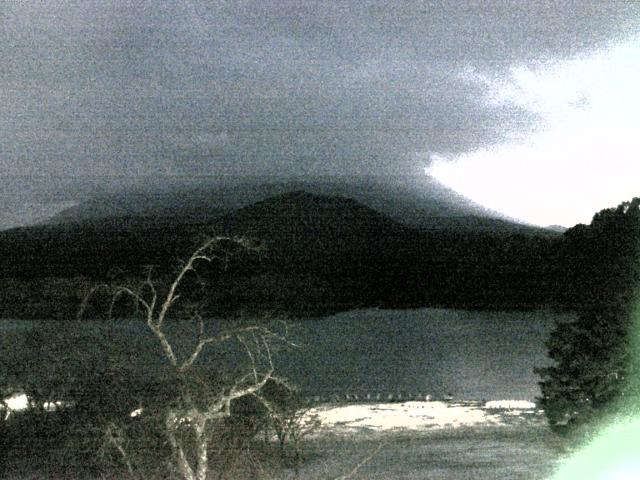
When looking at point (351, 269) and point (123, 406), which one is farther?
point (351, 269)

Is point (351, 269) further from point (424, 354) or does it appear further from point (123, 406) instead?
point (123, 406)

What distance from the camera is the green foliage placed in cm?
1144

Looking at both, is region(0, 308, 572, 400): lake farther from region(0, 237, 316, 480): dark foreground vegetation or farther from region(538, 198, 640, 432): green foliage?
region(538, 198, 640, 432): green foliage

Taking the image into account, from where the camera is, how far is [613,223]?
12.2m

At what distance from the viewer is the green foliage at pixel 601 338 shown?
1144cm

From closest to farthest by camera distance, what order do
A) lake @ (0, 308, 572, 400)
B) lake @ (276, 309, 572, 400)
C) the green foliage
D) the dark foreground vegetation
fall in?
the dark foreground vegetation → the green foliage → lake @ (0, 308, 572, 400) → lake @ (276, 309, 572, 400)

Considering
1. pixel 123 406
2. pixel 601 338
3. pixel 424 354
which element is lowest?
pixel 424 354

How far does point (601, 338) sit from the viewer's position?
1170 centimetres

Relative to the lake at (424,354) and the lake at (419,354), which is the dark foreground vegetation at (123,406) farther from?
the lake at (424,354)

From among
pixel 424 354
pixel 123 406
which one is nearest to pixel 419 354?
pixel 424 354

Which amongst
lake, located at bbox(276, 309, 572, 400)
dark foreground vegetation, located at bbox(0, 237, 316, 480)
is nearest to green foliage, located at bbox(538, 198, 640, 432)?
dark foreground vegetation, located at bbox(0, 237, 316, 480)

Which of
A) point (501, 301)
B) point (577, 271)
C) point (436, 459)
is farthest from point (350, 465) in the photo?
point (501, 301)

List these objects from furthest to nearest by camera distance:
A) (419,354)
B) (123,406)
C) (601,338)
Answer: (419,354)
(601,338)
(123,406)

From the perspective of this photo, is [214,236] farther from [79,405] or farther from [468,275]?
[468,275]
